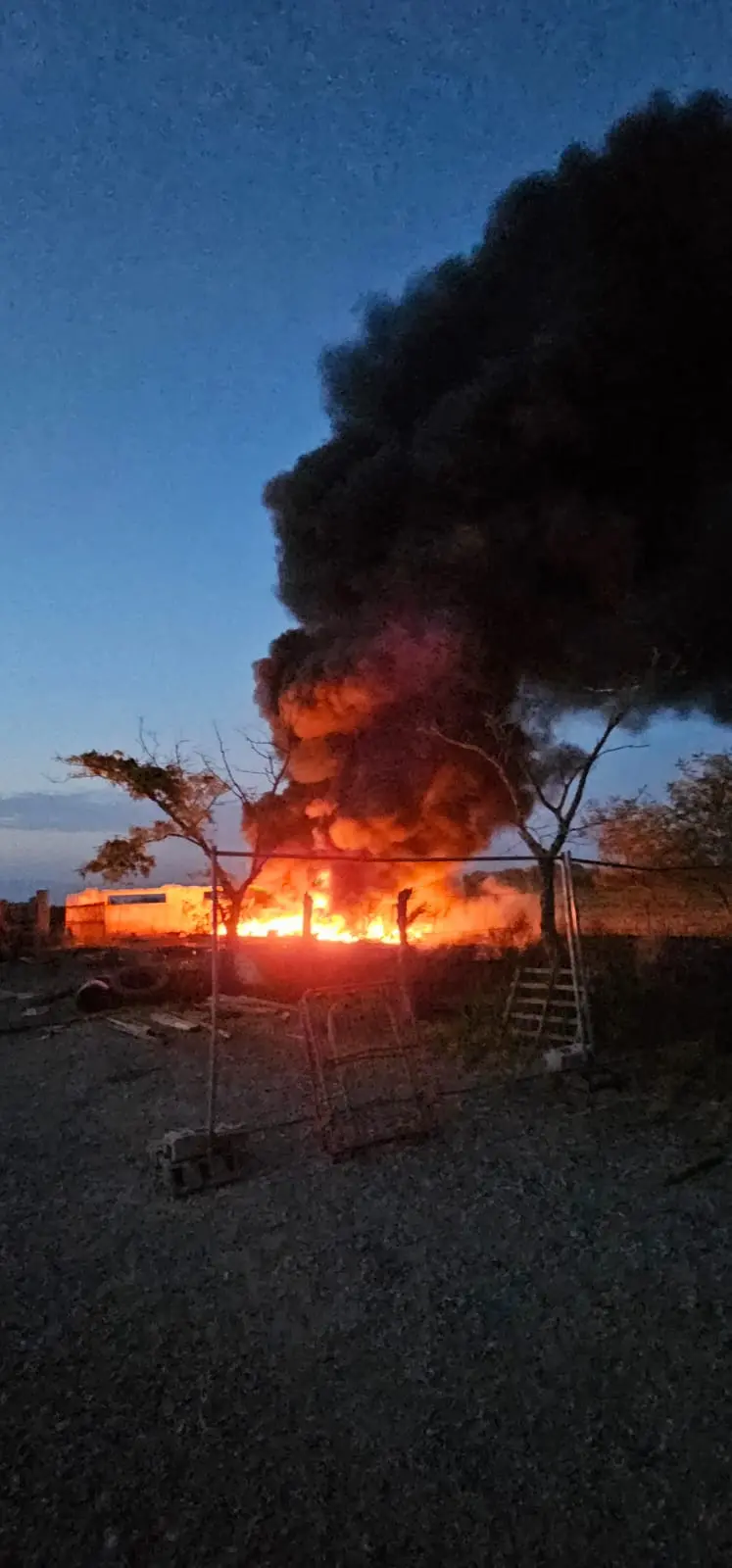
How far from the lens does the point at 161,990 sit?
59.9ft

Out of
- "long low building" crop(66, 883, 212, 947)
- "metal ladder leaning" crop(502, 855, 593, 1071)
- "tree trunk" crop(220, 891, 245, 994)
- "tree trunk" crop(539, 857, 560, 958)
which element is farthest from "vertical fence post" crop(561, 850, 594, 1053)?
"long low building" crop(66, 883, 212, 947)

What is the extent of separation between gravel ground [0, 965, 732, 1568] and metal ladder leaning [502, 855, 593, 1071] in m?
1.90

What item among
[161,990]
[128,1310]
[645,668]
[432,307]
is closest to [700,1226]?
[128,1310]

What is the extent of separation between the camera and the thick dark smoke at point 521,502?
24.4 meters

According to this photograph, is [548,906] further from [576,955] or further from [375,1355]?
[375,1355]

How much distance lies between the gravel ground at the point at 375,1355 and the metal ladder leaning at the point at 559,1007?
1897mm

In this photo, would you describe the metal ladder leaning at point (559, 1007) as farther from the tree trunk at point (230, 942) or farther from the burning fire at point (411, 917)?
the burning fire at point (411, 917)

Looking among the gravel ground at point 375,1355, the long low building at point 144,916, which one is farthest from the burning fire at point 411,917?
the gravel ground at point 375,1355

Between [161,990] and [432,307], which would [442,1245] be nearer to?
[161,990]

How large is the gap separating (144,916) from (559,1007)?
73.2 ft

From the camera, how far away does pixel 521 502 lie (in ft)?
87.2

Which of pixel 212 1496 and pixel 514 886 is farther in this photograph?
pixel 514 886

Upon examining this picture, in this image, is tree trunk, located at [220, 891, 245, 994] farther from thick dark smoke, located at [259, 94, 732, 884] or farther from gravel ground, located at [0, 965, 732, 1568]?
gravel ground, located at [0, 965, 732, 1568]

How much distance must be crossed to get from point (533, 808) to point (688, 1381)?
17.8 metres
